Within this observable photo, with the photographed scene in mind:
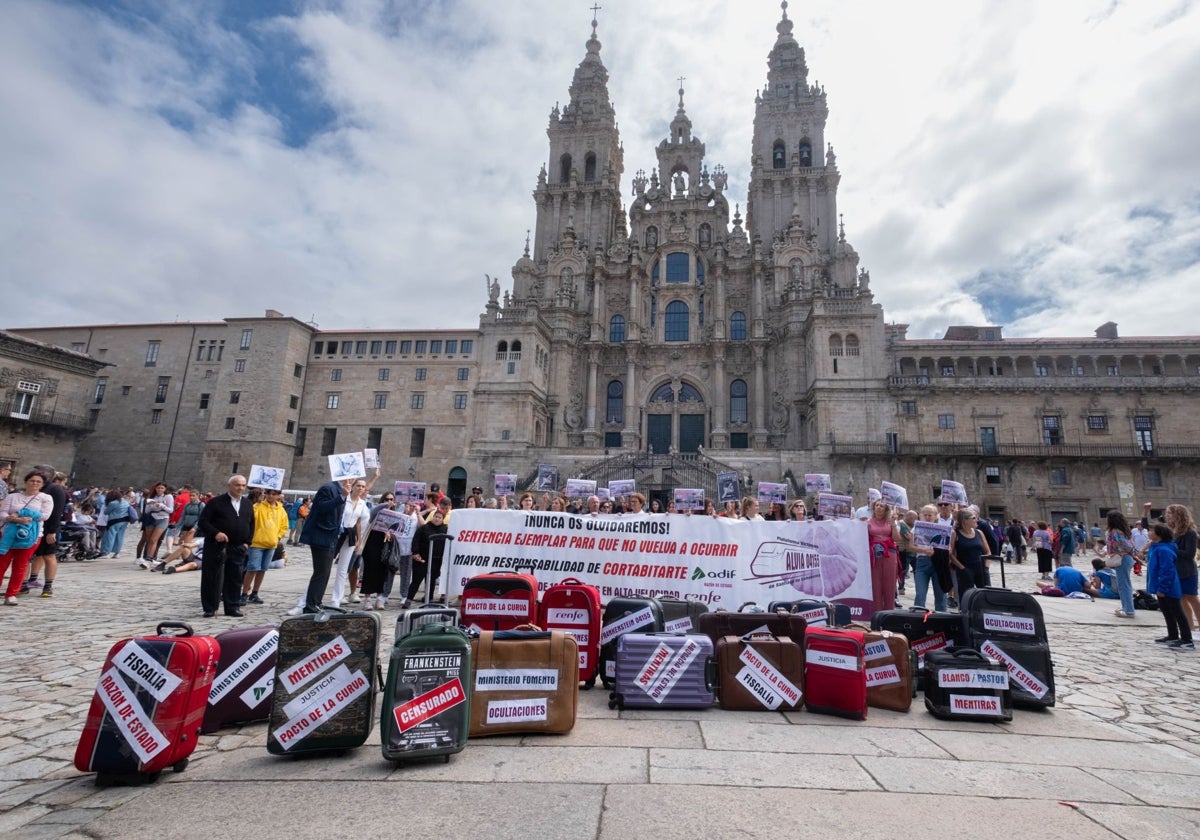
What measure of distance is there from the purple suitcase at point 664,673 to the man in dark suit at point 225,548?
19.9ft

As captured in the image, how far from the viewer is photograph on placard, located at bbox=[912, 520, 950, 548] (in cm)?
862

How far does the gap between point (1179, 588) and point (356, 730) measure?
11126mm

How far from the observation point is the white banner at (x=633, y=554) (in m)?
8.45

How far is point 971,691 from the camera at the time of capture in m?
4.91

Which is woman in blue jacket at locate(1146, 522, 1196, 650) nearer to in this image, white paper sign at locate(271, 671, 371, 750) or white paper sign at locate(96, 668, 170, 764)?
white paper sign at locate(271, 671, 371, 750)

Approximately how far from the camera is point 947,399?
1403 inches

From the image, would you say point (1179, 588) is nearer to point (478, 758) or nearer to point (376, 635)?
point (478, 758)

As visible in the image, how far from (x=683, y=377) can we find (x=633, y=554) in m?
35.5

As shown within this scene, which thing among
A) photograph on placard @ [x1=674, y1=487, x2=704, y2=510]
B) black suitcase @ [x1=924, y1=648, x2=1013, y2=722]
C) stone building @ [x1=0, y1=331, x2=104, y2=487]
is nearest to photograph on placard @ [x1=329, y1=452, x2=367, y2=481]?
photograph on placard @ [x1=674, y1=487, x2=704, y2=510]

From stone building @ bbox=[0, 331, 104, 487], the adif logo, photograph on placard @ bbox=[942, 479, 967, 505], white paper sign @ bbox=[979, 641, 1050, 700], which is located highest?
stone building @ bbox=[0, 331, 104, 487]

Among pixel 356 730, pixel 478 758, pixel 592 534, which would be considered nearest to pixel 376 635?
pixel 356 730

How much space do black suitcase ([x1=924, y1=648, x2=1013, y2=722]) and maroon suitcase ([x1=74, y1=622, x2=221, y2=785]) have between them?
18.5ft

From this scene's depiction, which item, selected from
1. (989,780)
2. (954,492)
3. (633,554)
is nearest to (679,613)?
(633,554)

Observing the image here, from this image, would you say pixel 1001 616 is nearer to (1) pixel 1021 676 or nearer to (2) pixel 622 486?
(1) pixel 1021 676
